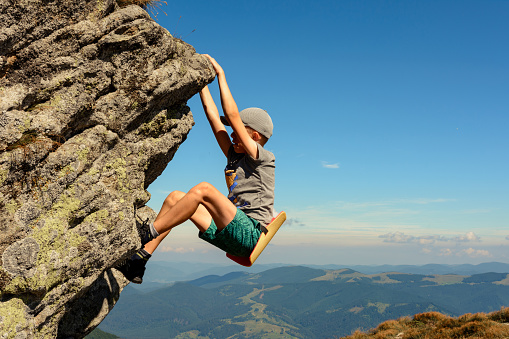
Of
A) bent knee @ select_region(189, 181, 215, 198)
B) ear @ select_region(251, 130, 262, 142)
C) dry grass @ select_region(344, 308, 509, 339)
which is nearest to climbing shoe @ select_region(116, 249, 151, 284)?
bent knee @ select_region(189, 181, 215, 198)

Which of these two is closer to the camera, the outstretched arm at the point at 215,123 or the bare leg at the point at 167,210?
the bare leg at the point at 167,210

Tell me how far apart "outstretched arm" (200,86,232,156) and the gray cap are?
63 centimetres

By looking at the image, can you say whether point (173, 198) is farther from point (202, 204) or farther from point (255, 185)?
point (255, 185)

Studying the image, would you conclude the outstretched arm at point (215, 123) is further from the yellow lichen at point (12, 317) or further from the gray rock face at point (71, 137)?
the yellow lichen at point (12, 317)

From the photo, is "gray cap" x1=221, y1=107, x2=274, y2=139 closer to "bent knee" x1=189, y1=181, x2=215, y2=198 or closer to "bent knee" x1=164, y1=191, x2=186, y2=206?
"bent knee" x1=189, y1=181, x2=215, y2=198

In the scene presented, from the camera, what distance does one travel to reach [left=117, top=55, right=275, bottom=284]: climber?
7.55 metres

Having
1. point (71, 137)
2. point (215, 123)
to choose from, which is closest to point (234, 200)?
point (215, 123)

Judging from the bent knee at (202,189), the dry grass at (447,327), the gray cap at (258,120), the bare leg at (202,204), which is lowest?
the dry grass at (447,327)

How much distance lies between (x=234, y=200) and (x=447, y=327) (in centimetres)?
2967

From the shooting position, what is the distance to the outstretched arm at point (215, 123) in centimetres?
921

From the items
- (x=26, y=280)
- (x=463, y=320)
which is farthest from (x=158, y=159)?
(x=463, y=320)

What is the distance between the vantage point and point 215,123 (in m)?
9.21

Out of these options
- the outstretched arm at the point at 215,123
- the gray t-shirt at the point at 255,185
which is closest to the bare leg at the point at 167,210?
the gray t-shirt at the point at 255,185

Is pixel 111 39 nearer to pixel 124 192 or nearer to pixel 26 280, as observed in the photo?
pixel 124 192
